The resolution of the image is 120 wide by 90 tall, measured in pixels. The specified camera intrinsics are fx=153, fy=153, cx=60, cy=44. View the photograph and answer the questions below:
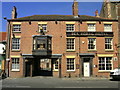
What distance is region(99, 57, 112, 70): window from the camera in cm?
2348

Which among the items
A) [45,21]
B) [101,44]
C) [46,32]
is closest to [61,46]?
[46,32]

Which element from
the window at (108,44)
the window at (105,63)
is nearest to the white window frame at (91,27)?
the window at (108,44)

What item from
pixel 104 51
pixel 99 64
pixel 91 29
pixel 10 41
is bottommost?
pixel 99 64

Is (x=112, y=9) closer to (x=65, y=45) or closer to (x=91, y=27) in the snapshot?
(x=91, y=27)

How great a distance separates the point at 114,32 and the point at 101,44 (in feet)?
9.27

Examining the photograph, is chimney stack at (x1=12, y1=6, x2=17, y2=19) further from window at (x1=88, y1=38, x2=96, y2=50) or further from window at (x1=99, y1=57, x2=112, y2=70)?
window at (x1=99, y1=57, x2=112, y2=70)

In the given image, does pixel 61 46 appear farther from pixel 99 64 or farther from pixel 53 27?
pixel 99 64

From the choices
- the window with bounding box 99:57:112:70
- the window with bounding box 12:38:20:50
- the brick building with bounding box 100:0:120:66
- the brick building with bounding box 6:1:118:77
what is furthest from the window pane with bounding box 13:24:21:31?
the brick building with bounding box 100:0:120:66

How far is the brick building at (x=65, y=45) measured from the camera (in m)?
23.3

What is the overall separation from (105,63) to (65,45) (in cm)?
670

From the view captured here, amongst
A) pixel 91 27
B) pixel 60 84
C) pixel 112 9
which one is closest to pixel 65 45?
pixel 91 27

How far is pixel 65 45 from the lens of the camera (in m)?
23.7

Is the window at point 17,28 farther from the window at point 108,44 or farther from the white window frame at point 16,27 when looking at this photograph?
the window at point 108,44

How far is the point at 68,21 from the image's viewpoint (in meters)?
24.2
